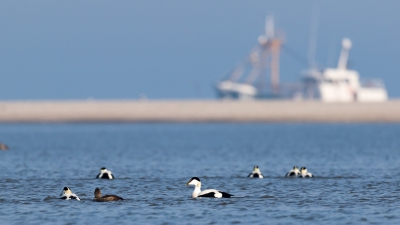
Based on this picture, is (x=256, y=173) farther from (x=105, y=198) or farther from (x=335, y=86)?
(x=335, y=86)

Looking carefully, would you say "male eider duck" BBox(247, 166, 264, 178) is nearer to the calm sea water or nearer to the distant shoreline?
the calm sea water

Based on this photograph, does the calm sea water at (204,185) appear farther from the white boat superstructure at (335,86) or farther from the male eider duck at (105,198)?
the white boat superstructure at (335,86)

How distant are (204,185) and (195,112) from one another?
7179 centimetres

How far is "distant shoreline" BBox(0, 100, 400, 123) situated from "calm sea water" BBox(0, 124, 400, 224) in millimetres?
48730

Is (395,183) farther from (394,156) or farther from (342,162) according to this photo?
(394,156)

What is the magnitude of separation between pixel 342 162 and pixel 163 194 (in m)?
13.8

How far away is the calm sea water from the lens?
20.9 meters

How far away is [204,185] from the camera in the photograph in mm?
28250

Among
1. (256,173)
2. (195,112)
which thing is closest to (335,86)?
(195,112)

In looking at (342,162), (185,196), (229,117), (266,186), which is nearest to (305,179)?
(266,186)

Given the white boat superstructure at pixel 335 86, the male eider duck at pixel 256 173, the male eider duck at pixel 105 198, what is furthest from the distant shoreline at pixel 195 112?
the male eider duck at pixel 105 198

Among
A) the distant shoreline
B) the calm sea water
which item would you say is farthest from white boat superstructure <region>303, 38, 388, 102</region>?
the calm sea water

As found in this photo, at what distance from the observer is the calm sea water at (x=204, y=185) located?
20.9 meters

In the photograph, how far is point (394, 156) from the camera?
133 feet
